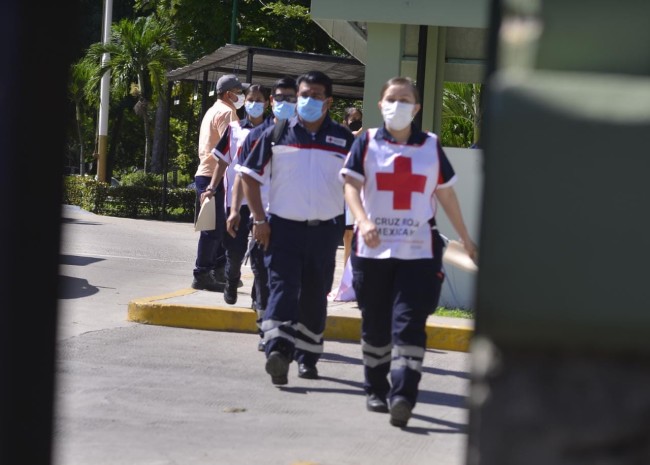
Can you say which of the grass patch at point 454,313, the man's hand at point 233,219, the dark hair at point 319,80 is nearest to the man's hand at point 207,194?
the man's hand at point 233,219

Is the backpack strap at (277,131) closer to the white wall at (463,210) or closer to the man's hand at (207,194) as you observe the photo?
the man's hand at (207,194)

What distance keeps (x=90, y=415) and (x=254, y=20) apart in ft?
85.0

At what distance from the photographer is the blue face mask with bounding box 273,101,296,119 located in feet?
27.6

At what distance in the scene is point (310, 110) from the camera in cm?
733

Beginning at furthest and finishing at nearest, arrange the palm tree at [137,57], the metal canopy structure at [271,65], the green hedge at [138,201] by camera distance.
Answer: the palm tree at [137,57] < the green hedge at [138,201] < the metal canopy structure at [271,65]

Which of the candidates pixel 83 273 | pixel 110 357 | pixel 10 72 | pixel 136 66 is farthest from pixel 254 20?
pixel 10 72

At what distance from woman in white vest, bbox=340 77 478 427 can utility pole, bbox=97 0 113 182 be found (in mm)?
27678

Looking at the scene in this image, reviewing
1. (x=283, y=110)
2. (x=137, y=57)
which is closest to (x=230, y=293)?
(x=283, y=110)

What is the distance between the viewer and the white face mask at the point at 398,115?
6.40m

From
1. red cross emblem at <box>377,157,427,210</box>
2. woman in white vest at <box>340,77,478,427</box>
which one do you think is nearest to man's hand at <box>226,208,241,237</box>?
woman in white vest at <box>340,77,478,427</box>

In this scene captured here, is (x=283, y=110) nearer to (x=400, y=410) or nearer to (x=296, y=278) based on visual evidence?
(x=296, y=278)

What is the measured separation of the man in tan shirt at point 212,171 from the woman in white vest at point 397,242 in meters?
4.21

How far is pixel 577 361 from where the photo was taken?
1167 millimetres

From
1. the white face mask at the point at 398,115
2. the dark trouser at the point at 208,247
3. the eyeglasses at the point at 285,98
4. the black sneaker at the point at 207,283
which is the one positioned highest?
the eyeglasses at the point at 285,98
